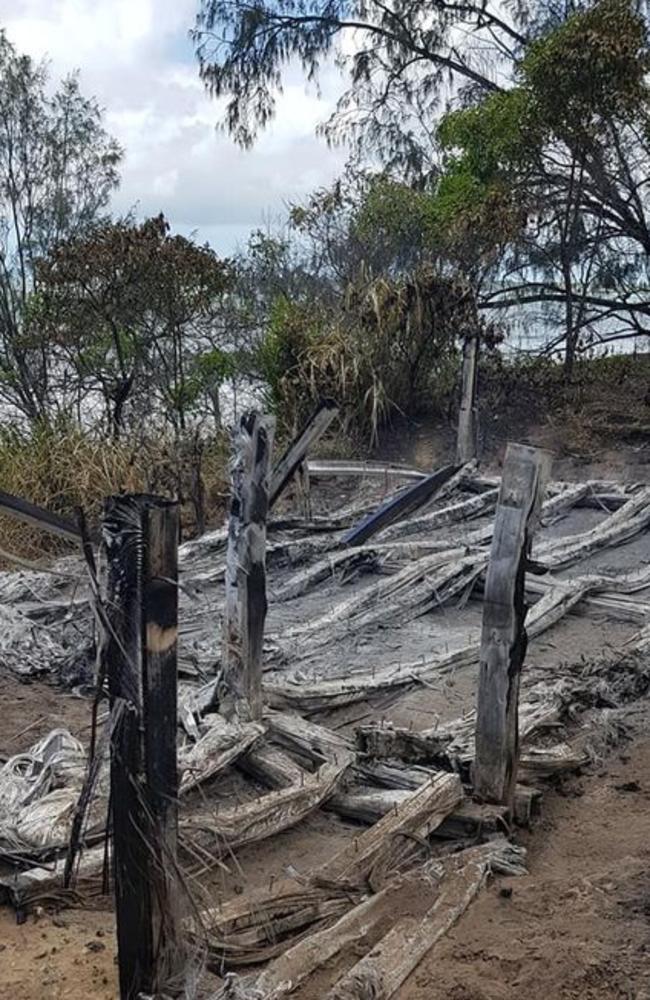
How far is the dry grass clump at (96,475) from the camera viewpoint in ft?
30.8

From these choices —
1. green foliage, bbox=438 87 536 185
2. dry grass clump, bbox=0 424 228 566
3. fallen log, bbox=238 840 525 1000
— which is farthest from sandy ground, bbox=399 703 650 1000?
green foliage, bbox=438 87 536 185

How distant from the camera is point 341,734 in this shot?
4.94 metres

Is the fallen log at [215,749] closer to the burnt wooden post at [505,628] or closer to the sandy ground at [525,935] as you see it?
the sandy ground at [525,935]

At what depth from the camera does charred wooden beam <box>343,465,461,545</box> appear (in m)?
8.05

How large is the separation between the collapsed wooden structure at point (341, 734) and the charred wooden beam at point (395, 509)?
0.54 m

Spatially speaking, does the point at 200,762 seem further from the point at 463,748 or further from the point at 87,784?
the point at 87,784

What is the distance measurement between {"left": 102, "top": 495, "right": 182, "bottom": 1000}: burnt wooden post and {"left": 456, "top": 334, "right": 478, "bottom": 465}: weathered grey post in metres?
7.72

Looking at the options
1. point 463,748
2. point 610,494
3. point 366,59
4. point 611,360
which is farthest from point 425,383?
point 463,748

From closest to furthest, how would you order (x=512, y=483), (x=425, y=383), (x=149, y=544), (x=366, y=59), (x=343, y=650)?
(x=149, y=544) < (x=512, y=483) < (x=343, y=650) < (x=425, y=383) < (x=366, y=59)

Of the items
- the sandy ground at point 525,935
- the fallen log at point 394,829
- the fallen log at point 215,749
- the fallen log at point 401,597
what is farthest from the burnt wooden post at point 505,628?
the fallen log at point 401,597

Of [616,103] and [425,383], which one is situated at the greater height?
[616,103]

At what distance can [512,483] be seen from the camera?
3.98 meters

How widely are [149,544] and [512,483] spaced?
1.70 meters

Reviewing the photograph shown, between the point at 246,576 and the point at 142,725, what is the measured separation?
2.03 m
